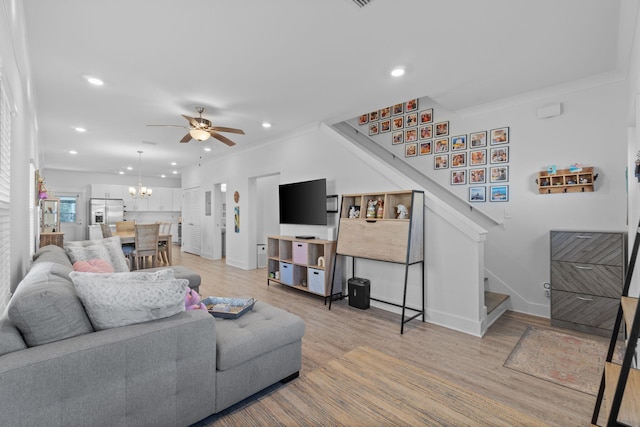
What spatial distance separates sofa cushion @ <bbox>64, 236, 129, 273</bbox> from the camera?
3.28 meters

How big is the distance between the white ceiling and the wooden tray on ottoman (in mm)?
2169

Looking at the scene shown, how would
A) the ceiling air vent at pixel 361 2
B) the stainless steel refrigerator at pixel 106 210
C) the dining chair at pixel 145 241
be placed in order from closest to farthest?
1. the ceiling air vent at pixel 361 2
2. the dining chair at pixel 145 241
3. the stainless steel refrigerator at pixel 106 210

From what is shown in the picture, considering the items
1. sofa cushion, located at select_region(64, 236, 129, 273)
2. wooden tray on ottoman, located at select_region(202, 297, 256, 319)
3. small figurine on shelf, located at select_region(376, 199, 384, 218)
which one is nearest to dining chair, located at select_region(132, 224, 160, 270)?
sofa cushion, located at select_region(64, 236, 129, 273)

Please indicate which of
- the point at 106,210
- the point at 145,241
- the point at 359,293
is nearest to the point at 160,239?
the point at 145,241

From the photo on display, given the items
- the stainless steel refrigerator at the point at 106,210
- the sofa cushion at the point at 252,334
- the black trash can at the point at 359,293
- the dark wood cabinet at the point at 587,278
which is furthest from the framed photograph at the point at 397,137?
the stainless steel refrigerator at the point at 106,210

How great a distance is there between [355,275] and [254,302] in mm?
2040

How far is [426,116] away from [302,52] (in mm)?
2572

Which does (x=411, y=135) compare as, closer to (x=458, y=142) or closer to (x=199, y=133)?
(x=458, y=142)

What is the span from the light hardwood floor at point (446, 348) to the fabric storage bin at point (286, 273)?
19cm

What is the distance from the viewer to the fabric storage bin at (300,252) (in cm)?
440

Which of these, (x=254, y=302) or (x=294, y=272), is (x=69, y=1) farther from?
(x=294, y=272)

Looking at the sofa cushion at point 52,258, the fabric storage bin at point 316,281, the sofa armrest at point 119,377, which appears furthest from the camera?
the fabric storage bin at point 316,281

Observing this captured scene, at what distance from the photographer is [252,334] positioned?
6.50 ft

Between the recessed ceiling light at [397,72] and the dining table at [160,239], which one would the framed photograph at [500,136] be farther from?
the dining table at [160,239]
